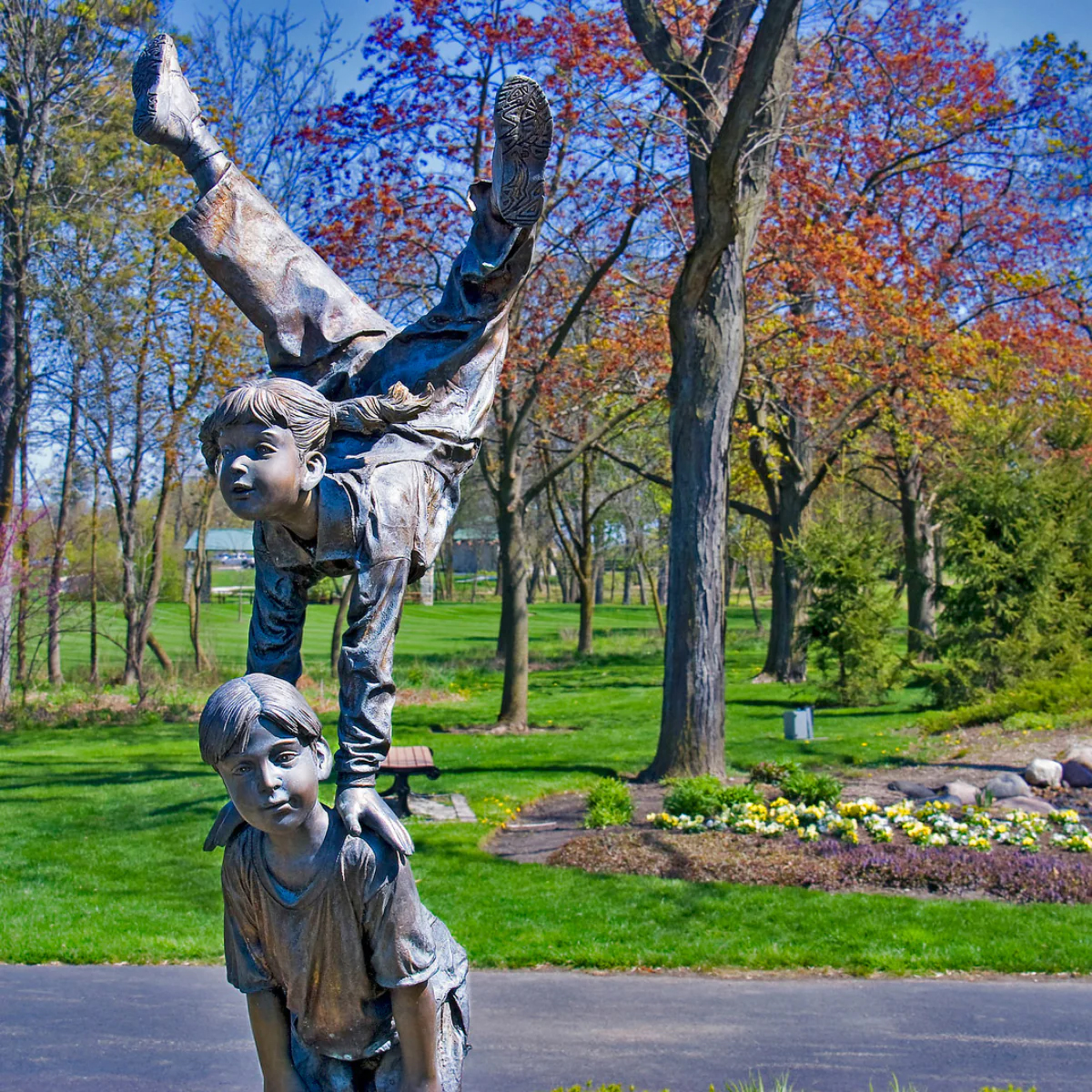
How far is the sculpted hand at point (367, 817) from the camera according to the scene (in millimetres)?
2416

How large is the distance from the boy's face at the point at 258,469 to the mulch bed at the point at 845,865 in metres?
7.37

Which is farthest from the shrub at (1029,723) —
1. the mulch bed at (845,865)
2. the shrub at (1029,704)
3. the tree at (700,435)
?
the mulch bed at (845,865)

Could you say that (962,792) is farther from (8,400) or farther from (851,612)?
(8,400)

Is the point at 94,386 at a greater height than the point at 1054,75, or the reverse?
the point at 1054,75

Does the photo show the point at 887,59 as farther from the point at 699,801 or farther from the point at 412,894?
the point at 412,894

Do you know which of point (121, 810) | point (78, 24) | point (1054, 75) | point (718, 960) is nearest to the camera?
point (718, 960)

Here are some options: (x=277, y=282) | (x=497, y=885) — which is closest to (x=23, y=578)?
(x=497, y=885)

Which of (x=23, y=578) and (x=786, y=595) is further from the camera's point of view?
(x=786, y=595)

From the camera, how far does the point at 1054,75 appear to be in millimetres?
21469

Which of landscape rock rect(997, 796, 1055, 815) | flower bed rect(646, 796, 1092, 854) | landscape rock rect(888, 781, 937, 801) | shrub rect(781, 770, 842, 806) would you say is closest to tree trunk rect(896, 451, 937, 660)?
landscape rock rect(888, 781, 937, 801)

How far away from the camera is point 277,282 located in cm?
286

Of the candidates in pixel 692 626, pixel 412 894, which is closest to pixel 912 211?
pixel 692 626

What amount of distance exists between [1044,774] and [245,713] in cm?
1156

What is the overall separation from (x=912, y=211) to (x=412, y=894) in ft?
77.9
